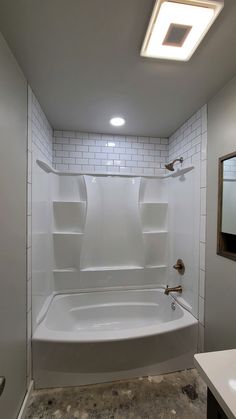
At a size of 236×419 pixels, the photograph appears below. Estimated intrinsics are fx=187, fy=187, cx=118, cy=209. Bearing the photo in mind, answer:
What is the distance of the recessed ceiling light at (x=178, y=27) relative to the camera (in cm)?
86

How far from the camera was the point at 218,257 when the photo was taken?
1532mm

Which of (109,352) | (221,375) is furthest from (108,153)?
(221,375)

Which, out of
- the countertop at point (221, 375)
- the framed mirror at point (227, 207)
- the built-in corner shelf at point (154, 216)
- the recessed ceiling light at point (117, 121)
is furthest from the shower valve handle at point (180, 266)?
the recessed ceiling light at point (117, 121)

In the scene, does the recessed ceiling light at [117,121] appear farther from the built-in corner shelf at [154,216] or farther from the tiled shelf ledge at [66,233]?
the tiled shelf ledge at [66,233]

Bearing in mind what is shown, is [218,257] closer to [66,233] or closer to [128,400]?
[128,400]

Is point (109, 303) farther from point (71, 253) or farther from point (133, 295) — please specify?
point (71, 253)

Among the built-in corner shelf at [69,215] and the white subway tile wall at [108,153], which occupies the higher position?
the white subway tile wall at [108,153]

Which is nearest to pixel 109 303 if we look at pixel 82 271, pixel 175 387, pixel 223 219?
pixel 82 271

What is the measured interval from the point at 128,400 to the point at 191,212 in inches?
65.7

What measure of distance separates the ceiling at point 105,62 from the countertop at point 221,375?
1.56m

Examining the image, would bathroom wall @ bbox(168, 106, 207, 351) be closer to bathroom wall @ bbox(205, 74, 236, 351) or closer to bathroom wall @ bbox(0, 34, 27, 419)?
bathroom wall @ bbox(205, 74, 236, 351)

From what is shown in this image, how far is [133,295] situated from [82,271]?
729mm

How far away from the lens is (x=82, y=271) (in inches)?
91.4

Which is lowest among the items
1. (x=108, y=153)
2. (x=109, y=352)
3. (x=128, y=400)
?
(x=128, y=400)
